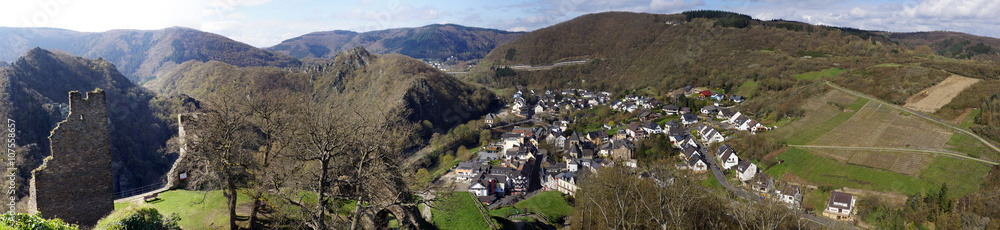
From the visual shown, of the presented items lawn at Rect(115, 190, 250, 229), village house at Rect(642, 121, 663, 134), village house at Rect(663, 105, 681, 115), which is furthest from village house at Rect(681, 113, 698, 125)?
lawn at Rect(115, 190, 250, 229)

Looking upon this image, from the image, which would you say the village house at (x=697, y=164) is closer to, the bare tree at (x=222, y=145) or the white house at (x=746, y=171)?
the white house at (x=746, y=171)

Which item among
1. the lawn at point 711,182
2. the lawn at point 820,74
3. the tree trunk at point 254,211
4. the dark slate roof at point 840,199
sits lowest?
the lawn at point 711,182

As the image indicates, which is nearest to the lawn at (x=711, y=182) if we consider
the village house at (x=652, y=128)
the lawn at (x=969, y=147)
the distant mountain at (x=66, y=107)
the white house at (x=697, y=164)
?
the white house at (x=697, y=164)

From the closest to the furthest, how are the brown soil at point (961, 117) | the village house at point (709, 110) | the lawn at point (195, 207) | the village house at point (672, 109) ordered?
the lawn at point (195, 207) < the brown soil at point (961, 117) < the village house at point (709, 110) < the village house at point (672, 109)

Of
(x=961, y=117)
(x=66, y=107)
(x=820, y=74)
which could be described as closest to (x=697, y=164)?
(x=961, y=117)

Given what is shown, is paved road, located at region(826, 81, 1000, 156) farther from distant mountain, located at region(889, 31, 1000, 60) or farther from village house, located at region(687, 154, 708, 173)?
distant mountain, located at region(889, 31, 1000, 60)

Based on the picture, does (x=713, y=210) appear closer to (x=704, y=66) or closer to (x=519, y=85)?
(x=704, y=66)

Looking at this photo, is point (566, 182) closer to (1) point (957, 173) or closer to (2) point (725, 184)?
(2) point (725, 184)
